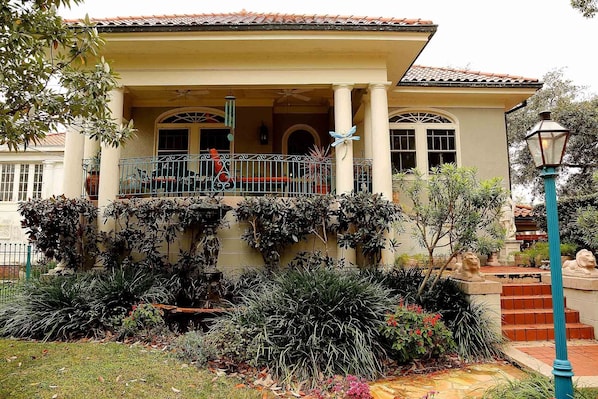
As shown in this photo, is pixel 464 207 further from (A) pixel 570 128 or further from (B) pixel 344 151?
(A) pixel 570 128

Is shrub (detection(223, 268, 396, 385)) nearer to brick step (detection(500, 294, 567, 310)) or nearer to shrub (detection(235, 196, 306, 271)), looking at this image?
shrub (detection(235, 196, 306, 271))

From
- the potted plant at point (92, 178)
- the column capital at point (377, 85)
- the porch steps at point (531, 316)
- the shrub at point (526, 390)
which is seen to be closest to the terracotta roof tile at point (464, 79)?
the column capital at point (377, 85)

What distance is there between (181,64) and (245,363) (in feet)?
21.8

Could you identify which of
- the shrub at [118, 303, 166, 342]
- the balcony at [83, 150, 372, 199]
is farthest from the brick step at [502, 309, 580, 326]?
the shrub at [118, 303, 166, 342]

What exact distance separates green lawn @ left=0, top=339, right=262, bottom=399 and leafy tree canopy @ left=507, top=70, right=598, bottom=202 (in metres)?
15.8

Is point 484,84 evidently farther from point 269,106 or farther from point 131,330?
point 131,330

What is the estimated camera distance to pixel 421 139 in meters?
10.9

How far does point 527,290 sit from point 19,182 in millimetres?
19619

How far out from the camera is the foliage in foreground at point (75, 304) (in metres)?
6.09

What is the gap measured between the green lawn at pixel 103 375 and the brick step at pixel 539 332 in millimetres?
4172

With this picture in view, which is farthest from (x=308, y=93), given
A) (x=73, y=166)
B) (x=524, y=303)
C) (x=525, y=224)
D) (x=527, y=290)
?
(x=525, y=224)

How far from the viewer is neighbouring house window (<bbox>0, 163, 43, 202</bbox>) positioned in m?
17.4

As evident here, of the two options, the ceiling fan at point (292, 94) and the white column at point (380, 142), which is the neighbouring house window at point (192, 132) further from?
the white column at point (380, 142)

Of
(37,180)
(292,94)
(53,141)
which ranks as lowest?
(37,180)
